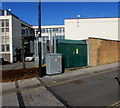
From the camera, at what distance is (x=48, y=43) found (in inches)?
516

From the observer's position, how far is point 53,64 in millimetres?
11000

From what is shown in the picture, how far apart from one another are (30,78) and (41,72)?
3.03ft

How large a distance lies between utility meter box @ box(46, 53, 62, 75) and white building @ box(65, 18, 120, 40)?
21.9 metres

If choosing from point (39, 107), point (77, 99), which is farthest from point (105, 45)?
point (39, 107)

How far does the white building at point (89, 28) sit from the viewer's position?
107ft

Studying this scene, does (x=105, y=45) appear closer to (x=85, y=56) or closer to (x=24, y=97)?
(x=85, y=56)

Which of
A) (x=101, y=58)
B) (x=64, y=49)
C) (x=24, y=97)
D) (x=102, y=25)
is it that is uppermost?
(x=102, y=25)

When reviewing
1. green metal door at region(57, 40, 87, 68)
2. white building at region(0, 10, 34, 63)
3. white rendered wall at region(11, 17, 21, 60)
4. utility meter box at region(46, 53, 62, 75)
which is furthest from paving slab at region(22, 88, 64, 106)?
white rendered wall at region(11, 17, 21, 60)

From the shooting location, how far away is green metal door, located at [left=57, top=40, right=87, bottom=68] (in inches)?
513

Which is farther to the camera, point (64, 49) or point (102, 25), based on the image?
point (102, 25)

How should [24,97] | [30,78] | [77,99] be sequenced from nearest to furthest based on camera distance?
[77,99], [24,97], [30,78]

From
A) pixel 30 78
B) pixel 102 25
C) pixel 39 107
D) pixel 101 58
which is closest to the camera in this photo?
pixel 39 107

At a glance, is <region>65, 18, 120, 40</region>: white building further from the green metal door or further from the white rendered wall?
the green metal door

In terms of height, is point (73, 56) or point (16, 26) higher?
point (16, 26)
